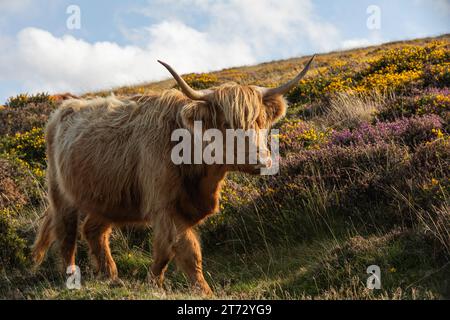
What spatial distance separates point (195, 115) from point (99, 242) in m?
2.22

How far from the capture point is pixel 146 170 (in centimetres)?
514

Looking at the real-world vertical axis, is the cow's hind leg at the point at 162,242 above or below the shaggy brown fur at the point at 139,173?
below

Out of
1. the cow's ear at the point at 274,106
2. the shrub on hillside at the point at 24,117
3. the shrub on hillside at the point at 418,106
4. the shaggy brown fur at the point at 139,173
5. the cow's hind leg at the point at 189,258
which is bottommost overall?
the cow's hind leg at the point at 189,258

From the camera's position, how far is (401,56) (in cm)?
1202

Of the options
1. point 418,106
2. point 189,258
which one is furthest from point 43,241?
point 418,106

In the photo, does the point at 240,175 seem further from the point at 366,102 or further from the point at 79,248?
the point at 366,102

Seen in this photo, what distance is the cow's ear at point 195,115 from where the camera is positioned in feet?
16.0

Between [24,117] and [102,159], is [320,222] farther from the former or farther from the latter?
[24,117]

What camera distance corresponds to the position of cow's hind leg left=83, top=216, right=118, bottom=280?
615 cm

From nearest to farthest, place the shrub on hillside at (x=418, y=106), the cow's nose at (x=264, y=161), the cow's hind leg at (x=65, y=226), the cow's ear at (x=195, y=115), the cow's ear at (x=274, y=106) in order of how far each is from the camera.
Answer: the cow's nose at (x=264, y=161)
the cow's ear at (x=195, y=115)
the cow's ear at (x=274, y=106)
the cow's hind leg at (x=65, y=226)
the shrub on hillside at (x=418, y=106)

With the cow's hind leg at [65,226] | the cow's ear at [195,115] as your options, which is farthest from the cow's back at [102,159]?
the cow's ear at [195,115]

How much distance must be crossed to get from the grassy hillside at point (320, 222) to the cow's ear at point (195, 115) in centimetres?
143

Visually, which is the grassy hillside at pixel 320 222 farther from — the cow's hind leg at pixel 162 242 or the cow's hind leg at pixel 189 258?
the cow's hind leg at pixel 162 242

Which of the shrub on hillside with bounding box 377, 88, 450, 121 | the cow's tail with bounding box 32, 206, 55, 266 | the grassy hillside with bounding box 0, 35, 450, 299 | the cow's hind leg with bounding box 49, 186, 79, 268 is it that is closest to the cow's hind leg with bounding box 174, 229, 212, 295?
the grassy hillside with bounding box 0, 35, 450, 299
